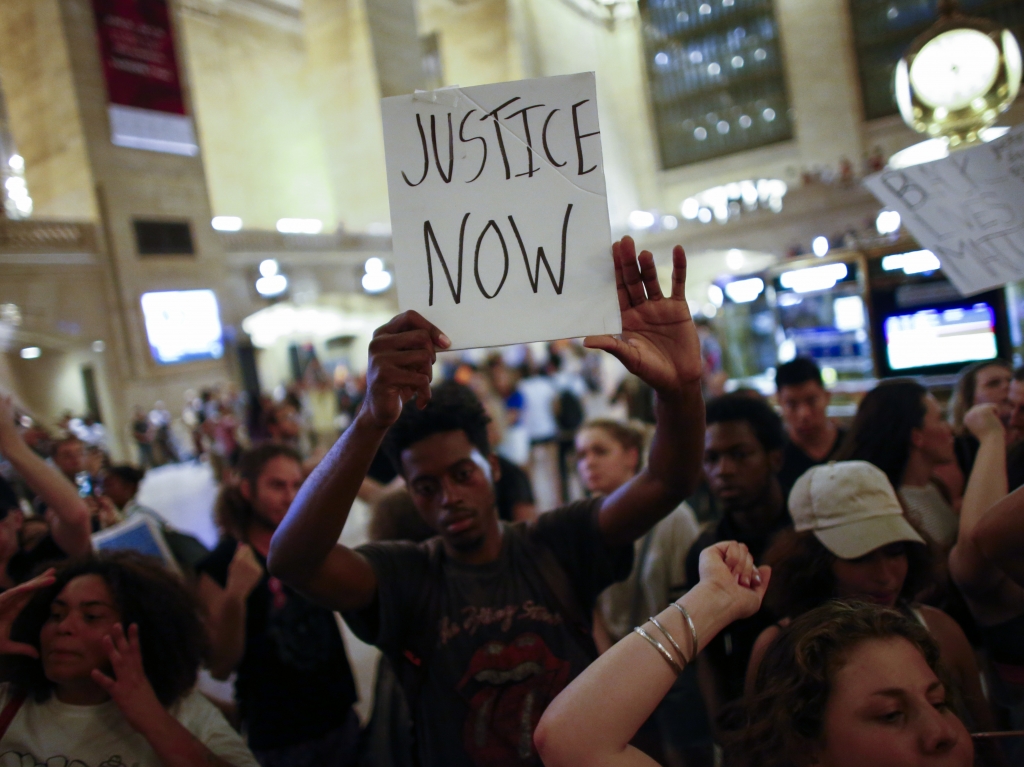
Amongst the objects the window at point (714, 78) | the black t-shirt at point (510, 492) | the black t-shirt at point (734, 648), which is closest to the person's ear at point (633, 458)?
the black t-shirt at point (510, 492)

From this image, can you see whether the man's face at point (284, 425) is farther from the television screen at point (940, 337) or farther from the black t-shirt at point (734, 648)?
the black t-shirt at point (734, 648)

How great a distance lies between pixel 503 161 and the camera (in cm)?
129

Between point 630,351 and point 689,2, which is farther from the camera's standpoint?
point 689,2

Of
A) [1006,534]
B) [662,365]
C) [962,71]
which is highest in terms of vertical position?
[962,71]

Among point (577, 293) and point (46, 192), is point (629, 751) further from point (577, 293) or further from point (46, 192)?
point (46, 192)

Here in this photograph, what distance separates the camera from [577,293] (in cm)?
126

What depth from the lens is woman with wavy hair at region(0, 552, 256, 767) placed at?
1508 millimetres

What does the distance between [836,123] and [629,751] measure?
86.1 feet

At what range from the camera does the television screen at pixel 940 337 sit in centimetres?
454

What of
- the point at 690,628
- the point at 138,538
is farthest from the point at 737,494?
the point at 138,538

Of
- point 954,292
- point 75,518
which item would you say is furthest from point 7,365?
point 954,292

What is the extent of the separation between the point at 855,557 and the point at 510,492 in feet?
5.82

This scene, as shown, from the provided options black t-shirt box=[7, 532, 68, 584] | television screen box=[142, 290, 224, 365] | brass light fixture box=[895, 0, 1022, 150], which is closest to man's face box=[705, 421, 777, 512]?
brass light fixture box=[895, 0, 1022, 150]

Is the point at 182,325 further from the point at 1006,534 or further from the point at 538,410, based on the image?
the point at 1006,534
